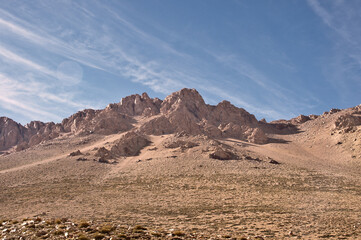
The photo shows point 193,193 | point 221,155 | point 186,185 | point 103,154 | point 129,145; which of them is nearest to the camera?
point 193,193

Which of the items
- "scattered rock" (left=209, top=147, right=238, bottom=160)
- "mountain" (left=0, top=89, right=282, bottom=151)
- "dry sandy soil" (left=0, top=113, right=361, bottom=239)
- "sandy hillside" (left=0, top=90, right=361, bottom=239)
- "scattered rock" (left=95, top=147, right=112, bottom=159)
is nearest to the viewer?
"sandy hillside" (left=0, top=90, right=361, bottom=239)

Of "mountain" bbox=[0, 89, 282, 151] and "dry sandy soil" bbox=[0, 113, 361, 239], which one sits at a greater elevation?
"mountain" bbox=[0, 89, 282, 151]

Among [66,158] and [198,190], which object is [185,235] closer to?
[198,190]

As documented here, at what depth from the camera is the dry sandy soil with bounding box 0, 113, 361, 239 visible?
1920 centimetres

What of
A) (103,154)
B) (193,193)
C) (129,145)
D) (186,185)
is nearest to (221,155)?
(186,185)

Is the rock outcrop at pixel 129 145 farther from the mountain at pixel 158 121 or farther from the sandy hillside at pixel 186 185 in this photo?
the mountain at pixel 158 121

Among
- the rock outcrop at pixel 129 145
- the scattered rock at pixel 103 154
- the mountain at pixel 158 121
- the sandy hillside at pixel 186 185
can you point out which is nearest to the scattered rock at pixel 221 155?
the sandy hillside at pixel 186 185

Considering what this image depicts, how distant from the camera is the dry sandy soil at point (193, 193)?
1920 centimetres

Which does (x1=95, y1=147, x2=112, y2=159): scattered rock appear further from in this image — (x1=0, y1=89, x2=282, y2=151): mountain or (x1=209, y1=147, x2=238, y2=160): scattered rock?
(x1=0, y1=89, x2=282, y2=151): mountain

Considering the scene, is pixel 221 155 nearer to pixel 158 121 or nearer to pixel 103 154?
pixel 103 154

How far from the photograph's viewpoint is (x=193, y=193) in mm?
36375

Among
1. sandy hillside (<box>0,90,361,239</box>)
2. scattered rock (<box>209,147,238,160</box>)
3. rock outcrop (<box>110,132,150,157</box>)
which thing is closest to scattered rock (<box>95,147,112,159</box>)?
sandy hillside (<box>0,90,361,239</box>)

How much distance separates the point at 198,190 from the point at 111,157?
3521 cm

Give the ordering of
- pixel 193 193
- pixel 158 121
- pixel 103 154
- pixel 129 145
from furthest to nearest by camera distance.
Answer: pixel 158 121, pixel 129 145, pixel 103 154, pixel 193 193
